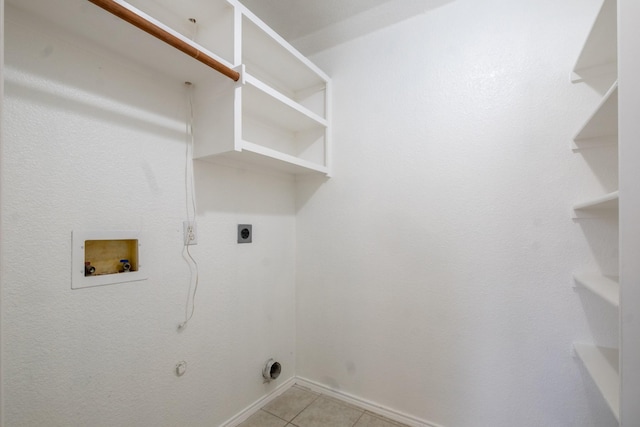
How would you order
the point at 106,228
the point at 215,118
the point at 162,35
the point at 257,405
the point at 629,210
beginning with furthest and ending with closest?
the point at 257,405 → the point at 215,118 → the point at 106,228 → the point at 162,35 → the point at 629,210

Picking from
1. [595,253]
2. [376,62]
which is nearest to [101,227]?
[376,62]

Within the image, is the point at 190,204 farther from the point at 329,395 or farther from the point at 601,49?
the point at 601,49

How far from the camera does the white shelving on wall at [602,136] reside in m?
0.96

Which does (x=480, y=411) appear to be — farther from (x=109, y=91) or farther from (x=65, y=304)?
(x=109, y=91)

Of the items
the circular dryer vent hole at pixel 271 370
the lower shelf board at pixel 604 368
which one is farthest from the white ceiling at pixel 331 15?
the circular dryer vent hole at pixel 271 370

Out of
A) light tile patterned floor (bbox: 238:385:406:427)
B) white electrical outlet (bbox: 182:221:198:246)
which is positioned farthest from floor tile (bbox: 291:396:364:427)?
white electrical outlet (bbox: 182:221:198:246)

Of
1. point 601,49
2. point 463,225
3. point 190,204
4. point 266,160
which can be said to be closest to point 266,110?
point 266,160

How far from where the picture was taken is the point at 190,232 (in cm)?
140

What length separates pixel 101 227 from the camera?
1.11 metres

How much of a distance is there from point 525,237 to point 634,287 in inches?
24.5

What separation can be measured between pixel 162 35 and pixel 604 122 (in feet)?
5.56

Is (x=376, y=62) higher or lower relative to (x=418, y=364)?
higher

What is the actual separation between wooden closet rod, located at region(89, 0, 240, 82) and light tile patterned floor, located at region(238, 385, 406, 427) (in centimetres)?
184

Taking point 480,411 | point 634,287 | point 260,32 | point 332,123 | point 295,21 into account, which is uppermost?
point 295,21
